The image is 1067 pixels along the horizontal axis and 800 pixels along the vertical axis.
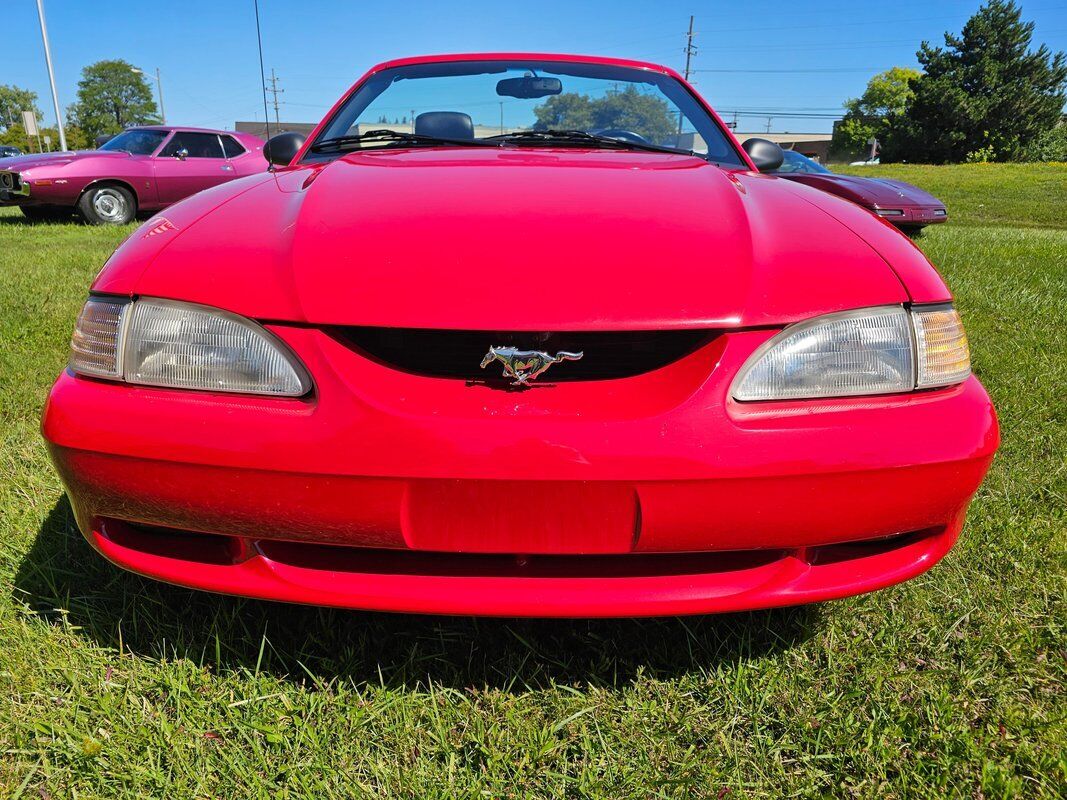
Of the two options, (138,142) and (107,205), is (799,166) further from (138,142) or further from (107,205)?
(107,205)

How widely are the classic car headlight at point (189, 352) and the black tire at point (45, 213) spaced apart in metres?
9.61

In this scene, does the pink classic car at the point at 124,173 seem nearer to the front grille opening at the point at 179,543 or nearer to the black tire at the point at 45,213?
the black tire at the point at 45,213

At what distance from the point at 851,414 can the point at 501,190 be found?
0.84 meters

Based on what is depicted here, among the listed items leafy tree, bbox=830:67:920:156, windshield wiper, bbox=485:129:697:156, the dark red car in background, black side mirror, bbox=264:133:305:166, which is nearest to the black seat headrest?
windshield wiper, bbox=485:129:697:156

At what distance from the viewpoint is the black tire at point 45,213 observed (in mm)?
9189

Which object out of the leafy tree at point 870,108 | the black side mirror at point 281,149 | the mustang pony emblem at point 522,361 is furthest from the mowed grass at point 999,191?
the leafy tree at point 870,108

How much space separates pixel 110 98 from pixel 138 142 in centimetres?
8765

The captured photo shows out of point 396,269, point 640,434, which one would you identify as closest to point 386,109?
point 396,269

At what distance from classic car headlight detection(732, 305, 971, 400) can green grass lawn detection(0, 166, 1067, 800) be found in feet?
2.21

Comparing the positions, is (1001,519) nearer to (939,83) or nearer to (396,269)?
(396,269)

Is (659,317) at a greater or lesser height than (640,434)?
greater

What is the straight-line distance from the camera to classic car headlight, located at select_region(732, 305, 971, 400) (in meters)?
1.26

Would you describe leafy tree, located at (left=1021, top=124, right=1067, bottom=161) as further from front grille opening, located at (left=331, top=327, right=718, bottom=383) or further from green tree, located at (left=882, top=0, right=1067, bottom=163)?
front grille opening, located at (left=331, top=327, right=718, bottom=383)

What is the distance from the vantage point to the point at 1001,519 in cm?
218
